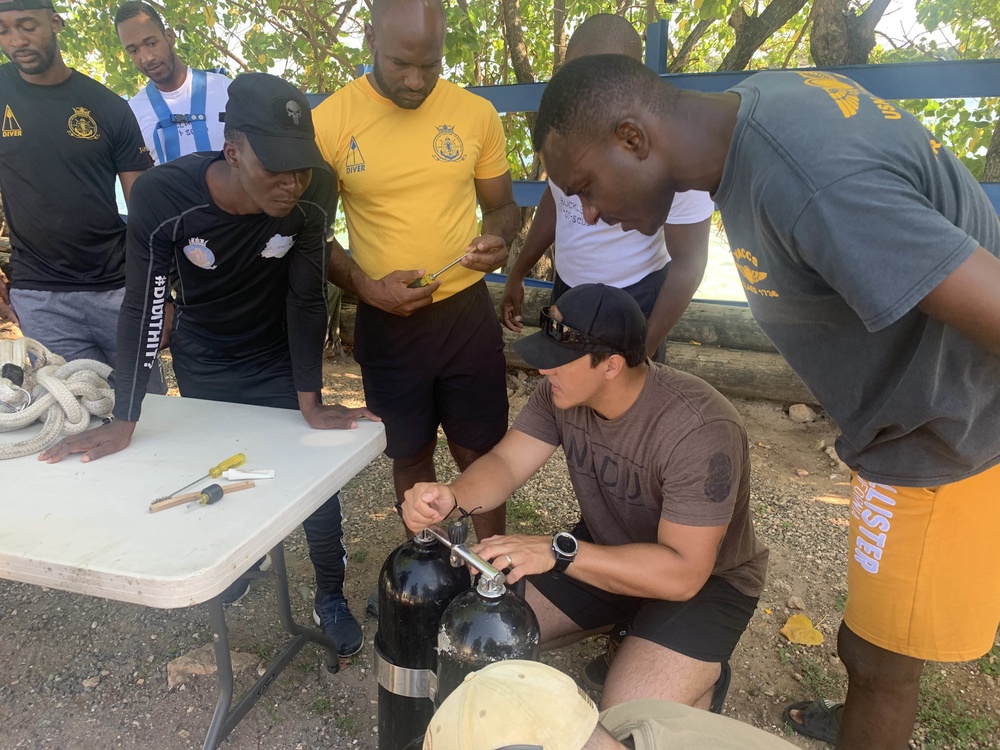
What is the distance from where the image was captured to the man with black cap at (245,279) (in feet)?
6.22

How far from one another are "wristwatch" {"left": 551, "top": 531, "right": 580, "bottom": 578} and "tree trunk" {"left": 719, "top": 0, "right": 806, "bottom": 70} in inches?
171

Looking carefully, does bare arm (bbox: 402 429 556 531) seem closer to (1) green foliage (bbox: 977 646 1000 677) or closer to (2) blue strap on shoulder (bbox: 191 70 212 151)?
(1) green foliage (bbox: 977 646 1000 677)

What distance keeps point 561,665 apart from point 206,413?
1601 millimetres

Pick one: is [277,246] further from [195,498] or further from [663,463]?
[663,463]

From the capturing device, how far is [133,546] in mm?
1454

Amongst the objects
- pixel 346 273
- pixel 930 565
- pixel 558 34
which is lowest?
pixel 930 565

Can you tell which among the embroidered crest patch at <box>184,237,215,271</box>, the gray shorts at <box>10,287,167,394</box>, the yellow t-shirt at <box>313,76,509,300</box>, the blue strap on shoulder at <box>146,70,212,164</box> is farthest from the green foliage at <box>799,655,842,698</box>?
the blue strap on shoulder at <box>146,70,212,164</box>

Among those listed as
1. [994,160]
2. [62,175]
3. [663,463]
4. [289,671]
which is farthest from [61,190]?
[994,160]

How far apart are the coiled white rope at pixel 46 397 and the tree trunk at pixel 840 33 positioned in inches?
178

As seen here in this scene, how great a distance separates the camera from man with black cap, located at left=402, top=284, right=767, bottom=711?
5.86 feet

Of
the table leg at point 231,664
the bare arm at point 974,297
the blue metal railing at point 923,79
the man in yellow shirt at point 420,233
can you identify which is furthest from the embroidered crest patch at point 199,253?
the blue metal railing at point 923,79

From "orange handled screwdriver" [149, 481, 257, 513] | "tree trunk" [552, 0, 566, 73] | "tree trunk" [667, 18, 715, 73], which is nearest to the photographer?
"orange handled screwdriver" [149, 481, 257, 513]

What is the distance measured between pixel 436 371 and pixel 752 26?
3.78m

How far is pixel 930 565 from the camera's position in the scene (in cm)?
153
